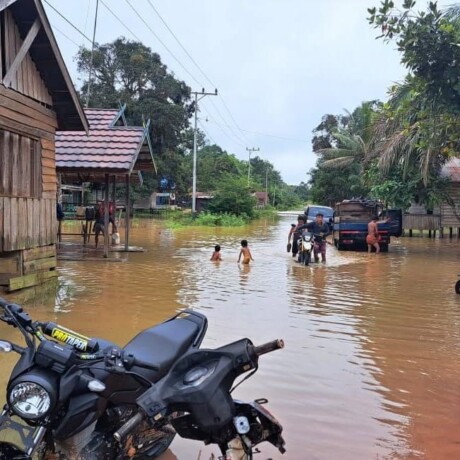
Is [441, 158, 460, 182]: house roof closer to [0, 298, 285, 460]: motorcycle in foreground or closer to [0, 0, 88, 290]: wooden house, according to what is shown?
[0, 0, 88, 290]: wooden house

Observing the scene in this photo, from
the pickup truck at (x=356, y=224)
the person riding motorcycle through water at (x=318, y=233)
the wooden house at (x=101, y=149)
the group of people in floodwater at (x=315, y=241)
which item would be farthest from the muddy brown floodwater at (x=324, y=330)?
the pickup truck at (x=356, y=224)

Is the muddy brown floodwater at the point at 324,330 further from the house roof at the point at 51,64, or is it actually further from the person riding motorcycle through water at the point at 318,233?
the house roof at the point at 51,64

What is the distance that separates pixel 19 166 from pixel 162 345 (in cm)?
790

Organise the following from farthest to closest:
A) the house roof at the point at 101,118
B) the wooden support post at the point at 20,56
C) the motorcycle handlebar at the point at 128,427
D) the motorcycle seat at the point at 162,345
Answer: the house roof at the point at 101,118 → the wooden support post at the point at 20,56 → the motorcycle seat at the point at 162,345 → the motorcycle handlebar at the point at 128,427

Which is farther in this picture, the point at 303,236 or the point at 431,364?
the point at 303,236

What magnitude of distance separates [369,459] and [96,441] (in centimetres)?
223

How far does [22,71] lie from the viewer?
390 inches

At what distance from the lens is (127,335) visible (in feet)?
25.8

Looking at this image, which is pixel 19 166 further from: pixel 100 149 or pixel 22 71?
pixel 100 149

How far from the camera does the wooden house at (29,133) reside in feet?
30.7

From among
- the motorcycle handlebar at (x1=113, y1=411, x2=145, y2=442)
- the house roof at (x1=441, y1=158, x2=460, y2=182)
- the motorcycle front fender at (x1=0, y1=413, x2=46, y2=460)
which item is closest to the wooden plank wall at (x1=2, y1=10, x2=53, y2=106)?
the motorcycle front fender at (x1=0, y1=413, x2=46, y2=460)

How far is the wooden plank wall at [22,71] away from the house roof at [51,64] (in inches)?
4.9

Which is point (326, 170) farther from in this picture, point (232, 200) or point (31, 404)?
point (31, 404)

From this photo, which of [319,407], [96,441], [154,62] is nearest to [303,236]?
[319,407]
